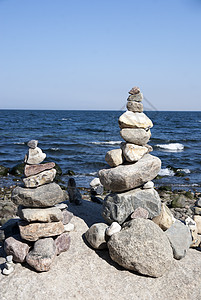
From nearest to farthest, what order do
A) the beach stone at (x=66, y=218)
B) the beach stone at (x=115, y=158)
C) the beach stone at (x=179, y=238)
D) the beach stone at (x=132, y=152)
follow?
the beach stone at (x=179, y=238) < the beach stone at (x=132, y=152) < the beach stone at (x=115, y=158) < the beach stone at (x=66, y=218)

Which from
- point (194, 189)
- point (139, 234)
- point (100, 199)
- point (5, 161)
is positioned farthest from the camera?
point (5, 161)

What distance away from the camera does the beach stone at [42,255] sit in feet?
22.1

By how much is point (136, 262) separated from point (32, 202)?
2733 millimetres

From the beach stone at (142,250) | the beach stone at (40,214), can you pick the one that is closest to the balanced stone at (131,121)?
the beach stone at (142,250)

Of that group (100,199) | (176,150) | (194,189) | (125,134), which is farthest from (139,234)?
(176,150)

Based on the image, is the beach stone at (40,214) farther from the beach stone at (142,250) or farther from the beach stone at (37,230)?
the beach stone at (142,250)

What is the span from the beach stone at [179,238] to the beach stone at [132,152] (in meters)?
2.06

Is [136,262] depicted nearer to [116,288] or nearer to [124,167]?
[116,288]

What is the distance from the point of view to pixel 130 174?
7.50 metres

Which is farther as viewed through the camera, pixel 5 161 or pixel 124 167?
pixel 5 161

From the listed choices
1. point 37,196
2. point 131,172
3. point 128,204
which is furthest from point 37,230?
point 131,172

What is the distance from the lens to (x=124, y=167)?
25.2 feet

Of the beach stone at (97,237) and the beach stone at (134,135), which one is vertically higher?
the beach stone at (134,135)

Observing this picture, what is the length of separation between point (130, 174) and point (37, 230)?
2561 millimetres
